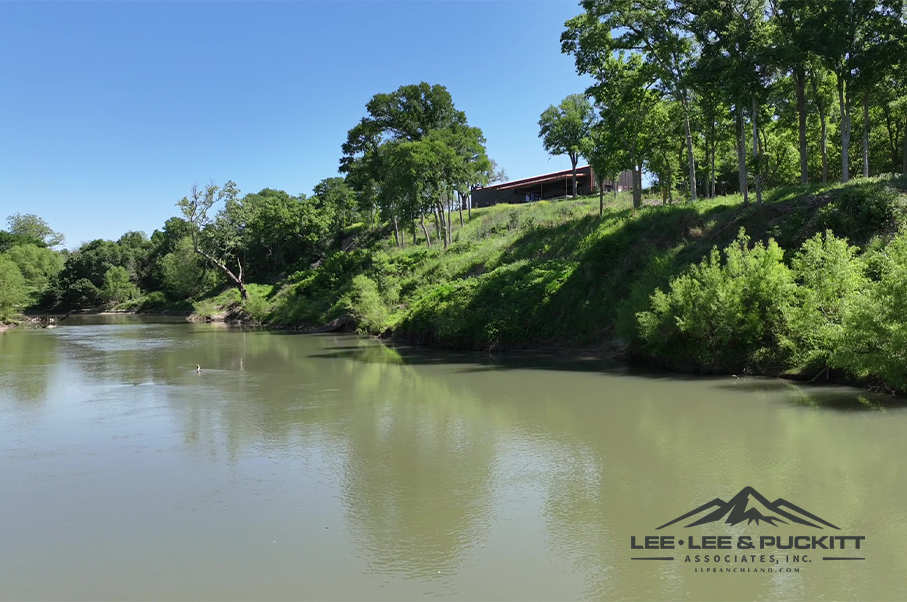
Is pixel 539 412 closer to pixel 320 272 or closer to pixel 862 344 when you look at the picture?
pixel 862 344

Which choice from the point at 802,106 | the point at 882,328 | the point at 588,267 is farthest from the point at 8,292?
the point at 882,328

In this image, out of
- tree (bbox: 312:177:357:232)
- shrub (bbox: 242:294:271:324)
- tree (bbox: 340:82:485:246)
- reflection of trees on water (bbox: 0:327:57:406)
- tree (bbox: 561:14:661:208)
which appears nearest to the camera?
reflection of trees on water (bbox: 0:327:57:406)

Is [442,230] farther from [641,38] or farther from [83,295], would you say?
[83,295]

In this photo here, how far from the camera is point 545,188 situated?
7088 cm

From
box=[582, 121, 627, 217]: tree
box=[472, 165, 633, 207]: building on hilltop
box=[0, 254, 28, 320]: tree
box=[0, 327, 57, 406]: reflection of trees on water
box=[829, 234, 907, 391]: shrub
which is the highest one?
box=[472, 165, 633, 207]: building on hilltop

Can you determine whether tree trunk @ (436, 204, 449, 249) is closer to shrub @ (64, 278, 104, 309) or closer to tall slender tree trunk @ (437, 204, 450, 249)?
tall slender tree trunk @ (437, 204, 450, 249)

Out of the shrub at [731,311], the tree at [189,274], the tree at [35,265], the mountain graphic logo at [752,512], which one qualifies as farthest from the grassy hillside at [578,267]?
the tree at [35,265]

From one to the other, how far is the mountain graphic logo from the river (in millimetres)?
98

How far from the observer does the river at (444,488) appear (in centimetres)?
684

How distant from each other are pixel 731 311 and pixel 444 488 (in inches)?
471

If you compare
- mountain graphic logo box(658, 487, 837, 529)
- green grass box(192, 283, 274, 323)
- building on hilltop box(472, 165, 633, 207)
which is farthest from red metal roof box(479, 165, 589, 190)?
mountain graphic logo box(658, 487, 837, 529)

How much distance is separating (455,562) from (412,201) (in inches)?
1554

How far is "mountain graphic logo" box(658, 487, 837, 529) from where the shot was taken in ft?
26.5

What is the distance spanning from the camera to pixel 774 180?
134 feet
